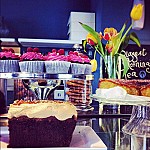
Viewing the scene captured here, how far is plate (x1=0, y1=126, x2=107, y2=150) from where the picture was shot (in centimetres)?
85

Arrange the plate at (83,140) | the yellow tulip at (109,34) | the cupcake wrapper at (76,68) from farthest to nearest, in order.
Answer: the yellow tulip at (109,34)
the cupcake wrapper at (76,68)
the plate at (83,140)

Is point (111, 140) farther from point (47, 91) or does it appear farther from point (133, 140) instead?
point (47, 91)

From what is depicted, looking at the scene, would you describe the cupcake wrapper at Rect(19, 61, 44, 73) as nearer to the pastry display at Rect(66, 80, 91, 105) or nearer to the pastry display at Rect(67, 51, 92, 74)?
the pastry display at Rect(67, 51, 92, 74)

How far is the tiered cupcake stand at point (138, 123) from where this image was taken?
0.99m

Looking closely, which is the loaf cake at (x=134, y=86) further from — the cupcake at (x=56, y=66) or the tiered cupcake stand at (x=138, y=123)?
the cupcake at (x=56, y=66)

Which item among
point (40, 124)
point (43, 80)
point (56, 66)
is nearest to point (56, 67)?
point (56, 66)

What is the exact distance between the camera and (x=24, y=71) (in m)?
1.08

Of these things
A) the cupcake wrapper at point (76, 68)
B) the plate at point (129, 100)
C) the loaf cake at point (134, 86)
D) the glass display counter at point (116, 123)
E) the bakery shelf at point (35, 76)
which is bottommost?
the glass display counter at point (116, 123)

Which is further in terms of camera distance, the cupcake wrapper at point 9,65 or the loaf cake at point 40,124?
the cupcake wrapper at point 9,65

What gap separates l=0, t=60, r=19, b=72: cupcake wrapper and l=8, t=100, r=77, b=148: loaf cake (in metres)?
0.23

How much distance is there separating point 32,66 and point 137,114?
45cm

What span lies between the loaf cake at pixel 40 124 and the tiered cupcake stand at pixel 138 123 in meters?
0.21

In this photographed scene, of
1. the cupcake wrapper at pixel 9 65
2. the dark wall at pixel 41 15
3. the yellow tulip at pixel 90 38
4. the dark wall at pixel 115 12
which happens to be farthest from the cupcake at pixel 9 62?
A: the dark wall at pixel 41 15

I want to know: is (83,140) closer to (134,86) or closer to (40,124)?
(40,124)
